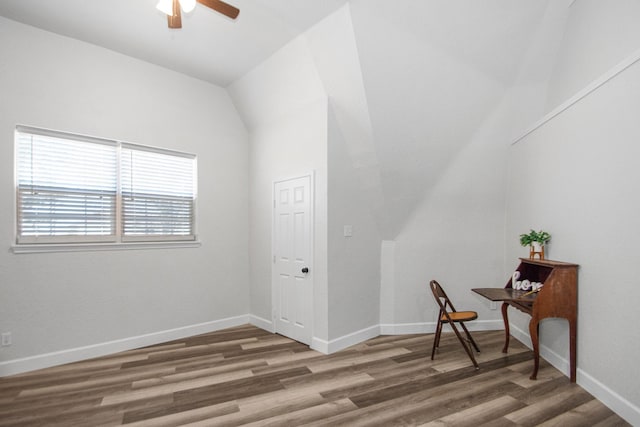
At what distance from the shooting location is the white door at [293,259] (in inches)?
154

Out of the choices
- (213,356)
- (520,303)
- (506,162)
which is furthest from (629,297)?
(213,356)

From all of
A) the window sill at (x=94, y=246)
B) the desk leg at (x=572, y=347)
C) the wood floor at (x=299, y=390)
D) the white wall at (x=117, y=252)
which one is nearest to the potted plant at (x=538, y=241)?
the desk leg at (x=572, y=347)

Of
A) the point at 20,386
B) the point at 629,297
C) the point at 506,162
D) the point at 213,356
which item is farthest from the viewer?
the point at 506,162

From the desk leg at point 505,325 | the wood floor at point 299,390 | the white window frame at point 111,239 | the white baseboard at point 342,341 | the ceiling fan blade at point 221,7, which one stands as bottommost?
the wood floor at point 299,390

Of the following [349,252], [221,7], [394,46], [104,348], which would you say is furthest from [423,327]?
[221,7]

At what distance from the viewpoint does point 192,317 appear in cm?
433

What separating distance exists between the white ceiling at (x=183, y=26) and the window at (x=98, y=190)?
3.42 ft

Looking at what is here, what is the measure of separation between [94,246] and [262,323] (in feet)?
7.28

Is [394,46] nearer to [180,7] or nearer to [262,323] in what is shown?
[180,7]

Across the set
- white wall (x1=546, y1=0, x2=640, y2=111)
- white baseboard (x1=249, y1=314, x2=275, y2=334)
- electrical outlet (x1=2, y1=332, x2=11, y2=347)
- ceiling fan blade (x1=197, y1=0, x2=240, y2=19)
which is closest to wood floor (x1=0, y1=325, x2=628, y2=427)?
electrical outlet (x1=2, y1=332, x2=11, y2=347)

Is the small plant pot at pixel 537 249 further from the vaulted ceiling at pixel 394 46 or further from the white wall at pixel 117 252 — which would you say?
the white wall at pixel 117 252

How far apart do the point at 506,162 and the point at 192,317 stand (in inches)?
175

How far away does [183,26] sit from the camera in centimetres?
328

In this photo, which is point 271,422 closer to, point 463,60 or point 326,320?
point 326,320
